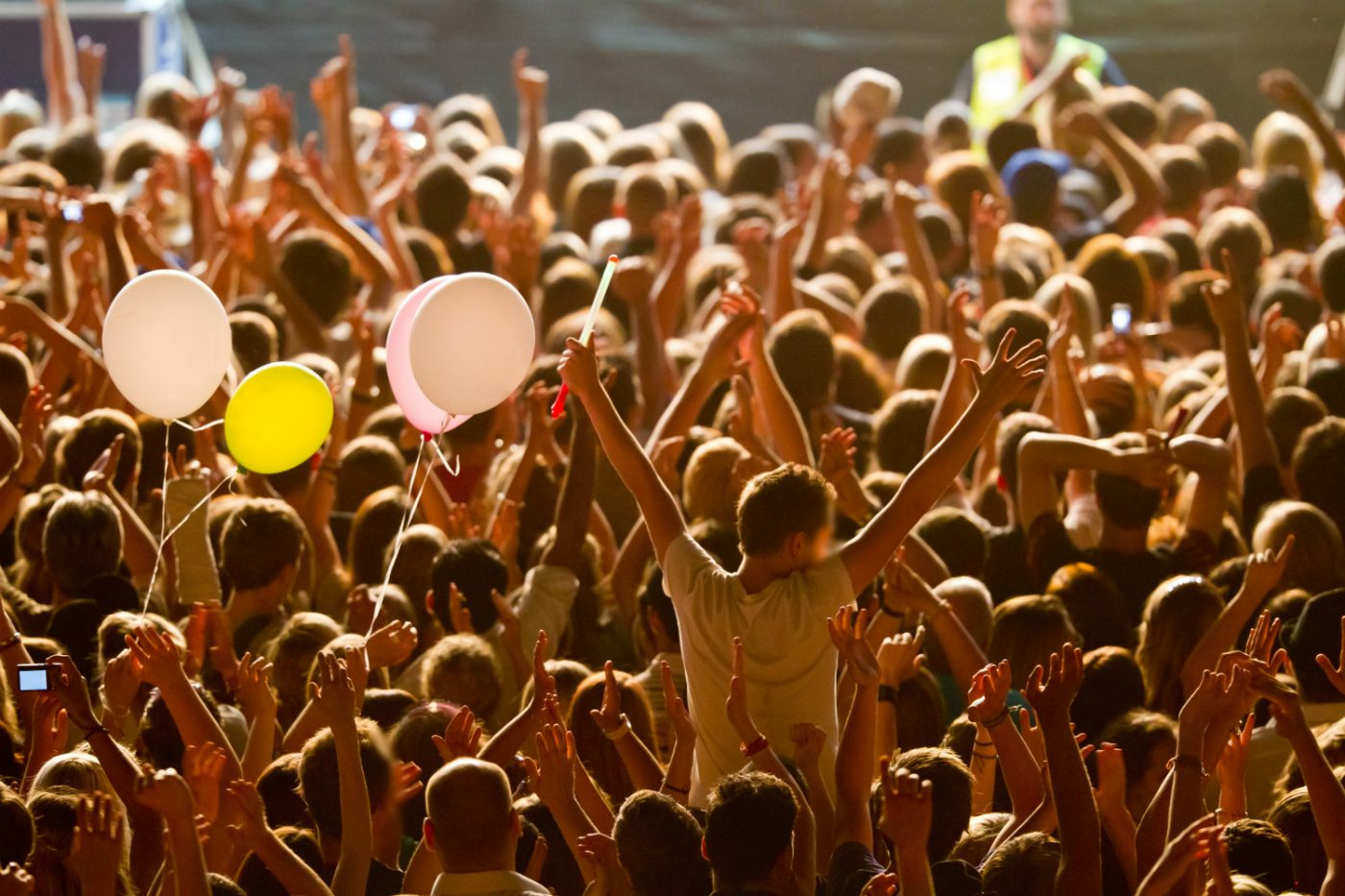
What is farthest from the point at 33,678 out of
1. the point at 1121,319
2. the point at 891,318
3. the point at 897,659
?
the point at 891,318

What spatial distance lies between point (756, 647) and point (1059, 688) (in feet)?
2.07

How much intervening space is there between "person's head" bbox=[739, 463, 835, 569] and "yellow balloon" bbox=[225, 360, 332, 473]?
1.09m

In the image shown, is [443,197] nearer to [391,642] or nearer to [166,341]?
[166,341]

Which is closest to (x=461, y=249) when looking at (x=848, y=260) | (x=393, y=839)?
(x=848, y=260)

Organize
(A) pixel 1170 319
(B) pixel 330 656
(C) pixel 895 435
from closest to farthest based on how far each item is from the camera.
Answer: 1. (B) pixel 330 656
2. (C) pixel 895 435
3. (A) pixel 1170 319

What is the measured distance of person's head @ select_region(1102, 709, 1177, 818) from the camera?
3355mm

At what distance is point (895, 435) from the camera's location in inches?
198

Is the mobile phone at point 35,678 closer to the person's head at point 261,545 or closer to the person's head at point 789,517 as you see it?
the person's head at point 261,545

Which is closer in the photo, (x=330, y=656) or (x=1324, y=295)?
(x=330, y=656)

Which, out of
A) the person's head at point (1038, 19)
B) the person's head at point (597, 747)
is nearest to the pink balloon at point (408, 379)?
the person's head at point (597, 747)

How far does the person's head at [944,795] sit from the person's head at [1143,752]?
49 cm

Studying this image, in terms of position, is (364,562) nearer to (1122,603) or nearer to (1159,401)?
(1122,603)

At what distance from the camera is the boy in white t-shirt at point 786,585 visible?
10.6 feet

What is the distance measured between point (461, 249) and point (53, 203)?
186cm
